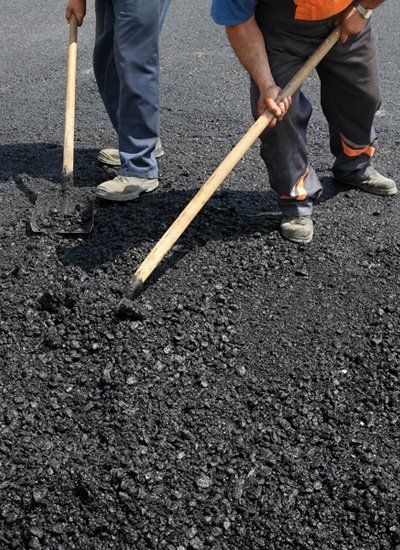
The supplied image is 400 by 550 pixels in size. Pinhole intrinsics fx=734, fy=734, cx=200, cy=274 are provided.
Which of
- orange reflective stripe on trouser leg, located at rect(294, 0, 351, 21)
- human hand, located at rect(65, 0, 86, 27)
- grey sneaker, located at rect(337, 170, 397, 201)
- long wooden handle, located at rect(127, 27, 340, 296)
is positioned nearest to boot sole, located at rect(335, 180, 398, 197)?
grey sneaker, located at rect(337, 170, 397, 201)

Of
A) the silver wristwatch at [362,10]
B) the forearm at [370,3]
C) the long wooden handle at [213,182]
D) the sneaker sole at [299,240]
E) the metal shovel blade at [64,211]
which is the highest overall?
the forearm at [370,3]

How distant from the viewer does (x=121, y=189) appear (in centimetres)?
370

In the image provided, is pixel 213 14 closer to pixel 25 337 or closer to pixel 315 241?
pixel 315 241

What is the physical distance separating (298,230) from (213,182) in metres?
0.64

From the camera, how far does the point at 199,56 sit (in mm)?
5977

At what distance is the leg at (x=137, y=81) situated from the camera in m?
3.51

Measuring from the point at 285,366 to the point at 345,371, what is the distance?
0.74 feet

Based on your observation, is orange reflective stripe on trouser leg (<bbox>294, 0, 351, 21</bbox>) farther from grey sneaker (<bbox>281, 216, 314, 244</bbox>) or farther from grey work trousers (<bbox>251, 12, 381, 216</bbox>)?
grey sneaker (<bbox>281, 216, 314, 244</bbox>)

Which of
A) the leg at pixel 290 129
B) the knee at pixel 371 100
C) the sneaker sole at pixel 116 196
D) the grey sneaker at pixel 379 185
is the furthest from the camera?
the grey sneaker at pixel 379 185

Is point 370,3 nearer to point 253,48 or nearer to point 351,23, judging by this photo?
point 351,23

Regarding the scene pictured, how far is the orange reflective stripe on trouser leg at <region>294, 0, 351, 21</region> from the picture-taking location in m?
3.00

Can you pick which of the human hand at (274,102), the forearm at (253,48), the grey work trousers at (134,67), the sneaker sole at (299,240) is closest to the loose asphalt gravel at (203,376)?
the sneaker sole at (299,240)

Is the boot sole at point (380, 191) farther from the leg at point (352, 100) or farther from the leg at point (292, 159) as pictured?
the leg at point (292, 159)

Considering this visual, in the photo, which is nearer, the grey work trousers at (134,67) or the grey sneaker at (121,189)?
the grey work trousers at (134,67)
